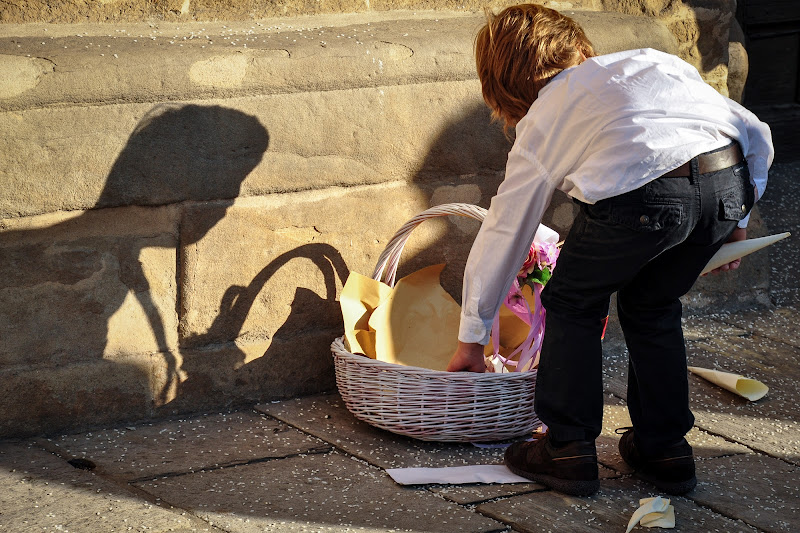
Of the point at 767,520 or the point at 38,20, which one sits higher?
the point at 38,20

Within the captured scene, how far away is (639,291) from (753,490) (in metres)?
0.56

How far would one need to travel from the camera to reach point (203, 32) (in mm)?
2711

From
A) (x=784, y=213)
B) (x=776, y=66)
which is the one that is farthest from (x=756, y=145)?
(x=776, y=66)

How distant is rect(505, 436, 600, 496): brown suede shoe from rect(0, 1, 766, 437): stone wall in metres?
0.88

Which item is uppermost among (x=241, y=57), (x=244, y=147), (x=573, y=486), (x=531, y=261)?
(x=241, y=57)

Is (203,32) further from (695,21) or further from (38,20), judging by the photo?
(695,21)

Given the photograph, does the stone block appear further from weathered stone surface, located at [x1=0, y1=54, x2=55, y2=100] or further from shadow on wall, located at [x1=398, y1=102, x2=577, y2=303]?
weathered stone surface, located at [x1=0, y1=54, x2=55, y2=100]

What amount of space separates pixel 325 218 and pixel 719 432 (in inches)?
51.8

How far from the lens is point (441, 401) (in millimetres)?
2354

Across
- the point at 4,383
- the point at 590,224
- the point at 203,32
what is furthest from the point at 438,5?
the point at 4,383

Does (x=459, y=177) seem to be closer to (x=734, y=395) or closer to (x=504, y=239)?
(x=504, y=239)

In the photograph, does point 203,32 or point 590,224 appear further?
point 203,32

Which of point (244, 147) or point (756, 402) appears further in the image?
point (756, 402)

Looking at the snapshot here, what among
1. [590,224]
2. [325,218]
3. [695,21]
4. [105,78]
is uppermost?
[695,21]
